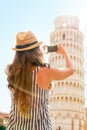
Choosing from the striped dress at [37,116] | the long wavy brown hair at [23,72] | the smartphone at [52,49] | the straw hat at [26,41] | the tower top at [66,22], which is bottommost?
the tower top at [66,22]

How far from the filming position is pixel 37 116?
3100 mm

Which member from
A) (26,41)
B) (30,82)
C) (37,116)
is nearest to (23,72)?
(30,82)

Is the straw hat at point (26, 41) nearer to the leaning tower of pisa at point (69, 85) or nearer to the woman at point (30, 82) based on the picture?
the woman at point (30, 82)

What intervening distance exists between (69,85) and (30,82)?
57.6 meters

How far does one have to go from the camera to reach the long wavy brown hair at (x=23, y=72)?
3041 mm

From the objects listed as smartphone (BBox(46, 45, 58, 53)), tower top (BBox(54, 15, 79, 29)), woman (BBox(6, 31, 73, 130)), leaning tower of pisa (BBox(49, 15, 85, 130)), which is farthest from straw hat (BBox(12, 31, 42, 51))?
tower top (BBox(54, 15, 79, 29))

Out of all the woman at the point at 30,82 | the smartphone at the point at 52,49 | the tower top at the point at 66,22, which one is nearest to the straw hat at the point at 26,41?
the woman at the point at 30,82

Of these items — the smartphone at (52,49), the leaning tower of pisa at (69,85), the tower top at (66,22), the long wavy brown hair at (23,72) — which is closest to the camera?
the long wavy brown hair at (23,72)

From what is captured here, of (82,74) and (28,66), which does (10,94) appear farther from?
(82,74)

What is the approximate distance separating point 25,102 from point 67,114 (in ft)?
182

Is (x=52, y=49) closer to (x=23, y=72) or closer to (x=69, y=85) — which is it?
(x=23, y=72)

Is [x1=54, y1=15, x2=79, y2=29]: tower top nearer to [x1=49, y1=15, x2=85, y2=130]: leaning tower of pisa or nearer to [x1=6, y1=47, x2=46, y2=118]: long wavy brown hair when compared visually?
[x1=49, y1=15, x2=85, y2=130]: leaning tower of pisa

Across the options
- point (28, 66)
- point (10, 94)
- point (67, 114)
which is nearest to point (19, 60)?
point (28, 66)

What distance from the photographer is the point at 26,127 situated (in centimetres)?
308
